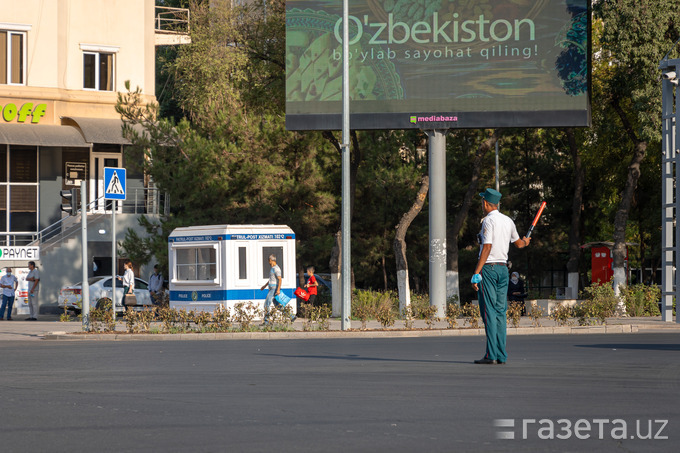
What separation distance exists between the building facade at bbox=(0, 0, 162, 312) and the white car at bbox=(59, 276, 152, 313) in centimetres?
345

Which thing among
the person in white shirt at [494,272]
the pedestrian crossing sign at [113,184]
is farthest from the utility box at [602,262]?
the person in white shirt at [494,272]

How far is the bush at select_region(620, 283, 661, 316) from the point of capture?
30.2 meters

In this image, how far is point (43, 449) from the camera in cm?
752

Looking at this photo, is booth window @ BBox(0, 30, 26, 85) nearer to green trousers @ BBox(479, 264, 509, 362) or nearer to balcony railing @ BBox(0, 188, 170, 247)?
balcony railing @ BBox(0, 188, 170, 247)

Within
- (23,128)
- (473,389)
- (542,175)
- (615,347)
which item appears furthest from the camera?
(542,175)

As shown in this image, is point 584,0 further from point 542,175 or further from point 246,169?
point 542,175

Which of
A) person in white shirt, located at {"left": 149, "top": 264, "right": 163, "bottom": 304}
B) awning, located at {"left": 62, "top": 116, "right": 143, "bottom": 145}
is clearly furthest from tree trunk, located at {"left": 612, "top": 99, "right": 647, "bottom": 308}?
awning, located at {"left": 62, "top": 116, "right": 143, "bottom": 145}

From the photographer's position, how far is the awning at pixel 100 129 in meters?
40.3

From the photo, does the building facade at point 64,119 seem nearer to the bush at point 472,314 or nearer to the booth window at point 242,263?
the booth window at point 242,263

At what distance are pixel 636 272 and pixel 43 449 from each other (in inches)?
2646

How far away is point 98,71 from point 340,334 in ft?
78.7

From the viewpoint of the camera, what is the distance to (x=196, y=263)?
96.4 ft

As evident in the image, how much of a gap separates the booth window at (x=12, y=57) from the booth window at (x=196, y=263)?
14846 mm

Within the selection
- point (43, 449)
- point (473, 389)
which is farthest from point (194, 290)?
point (43, 449)
